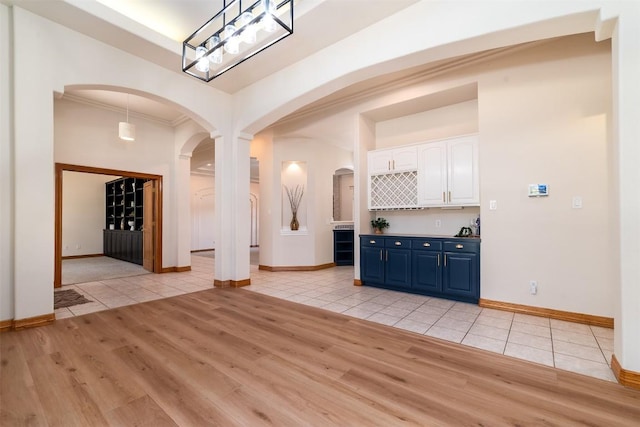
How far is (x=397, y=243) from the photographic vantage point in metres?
4.33

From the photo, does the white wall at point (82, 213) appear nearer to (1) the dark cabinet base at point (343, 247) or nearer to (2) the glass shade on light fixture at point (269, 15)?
(1) the dark cabinet base at point (343, 247)

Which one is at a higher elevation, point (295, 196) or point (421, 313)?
point (295, 196)

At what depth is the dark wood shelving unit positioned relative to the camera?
7016 mm

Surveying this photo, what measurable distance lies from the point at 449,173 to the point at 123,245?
26.3ft

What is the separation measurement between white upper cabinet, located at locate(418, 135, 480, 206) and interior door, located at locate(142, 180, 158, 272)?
530cm

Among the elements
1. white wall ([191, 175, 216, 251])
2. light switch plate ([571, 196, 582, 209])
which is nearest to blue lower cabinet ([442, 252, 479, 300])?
light switch plate ([571, 196, 582, 209])

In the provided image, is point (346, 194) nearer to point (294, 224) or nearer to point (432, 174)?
point (294, 224)

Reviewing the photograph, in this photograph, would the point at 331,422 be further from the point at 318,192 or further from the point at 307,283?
the point at 318,192

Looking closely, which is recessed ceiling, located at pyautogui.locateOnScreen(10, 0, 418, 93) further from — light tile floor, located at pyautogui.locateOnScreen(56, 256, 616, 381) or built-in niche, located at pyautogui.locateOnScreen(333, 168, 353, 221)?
built-in niche, located at pyautogui.locateOnScreen(333, 168, 353, 221)

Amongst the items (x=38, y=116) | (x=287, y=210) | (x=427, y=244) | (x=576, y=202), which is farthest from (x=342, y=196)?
(x=38, y=116)

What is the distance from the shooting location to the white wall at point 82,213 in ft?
26.4

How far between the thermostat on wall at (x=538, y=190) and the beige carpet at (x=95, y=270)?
22.2ft

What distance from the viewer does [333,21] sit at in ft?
9.56

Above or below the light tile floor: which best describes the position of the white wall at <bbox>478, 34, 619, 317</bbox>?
above
